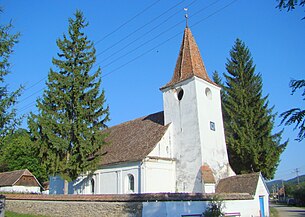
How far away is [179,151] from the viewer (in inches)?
1035

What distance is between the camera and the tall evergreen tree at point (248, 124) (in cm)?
2925

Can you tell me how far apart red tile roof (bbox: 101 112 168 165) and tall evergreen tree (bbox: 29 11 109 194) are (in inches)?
104

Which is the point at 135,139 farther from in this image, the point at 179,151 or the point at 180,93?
the point at 180,93

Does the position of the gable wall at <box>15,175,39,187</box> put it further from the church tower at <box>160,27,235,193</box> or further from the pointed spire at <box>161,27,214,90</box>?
the pointed spire at <box>161,27,214,90</box>

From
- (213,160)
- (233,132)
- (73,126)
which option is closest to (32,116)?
(73,126)

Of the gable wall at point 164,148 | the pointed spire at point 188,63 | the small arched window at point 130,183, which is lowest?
the small arched window at point 130,183

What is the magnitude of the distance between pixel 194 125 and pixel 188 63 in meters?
6.30

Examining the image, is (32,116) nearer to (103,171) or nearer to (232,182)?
(103,171)

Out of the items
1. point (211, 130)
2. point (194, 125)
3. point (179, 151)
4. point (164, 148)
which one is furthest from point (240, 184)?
point (164, 148)

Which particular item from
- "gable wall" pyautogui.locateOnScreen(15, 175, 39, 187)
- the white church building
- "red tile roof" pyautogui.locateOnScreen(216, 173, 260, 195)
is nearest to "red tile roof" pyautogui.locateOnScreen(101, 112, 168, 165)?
the white church building

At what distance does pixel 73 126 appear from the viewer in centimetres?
2283

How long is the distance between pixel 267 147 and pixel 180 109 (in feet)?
30.5

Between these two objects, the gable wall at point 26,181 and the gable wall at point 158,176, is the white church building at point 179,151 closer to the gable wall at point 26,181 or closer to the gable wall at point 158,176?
the gable wall at point 158,176

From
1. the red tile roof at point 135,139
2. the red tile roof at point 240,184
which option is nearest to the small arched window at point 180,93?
the red tile roof at point 135,139
